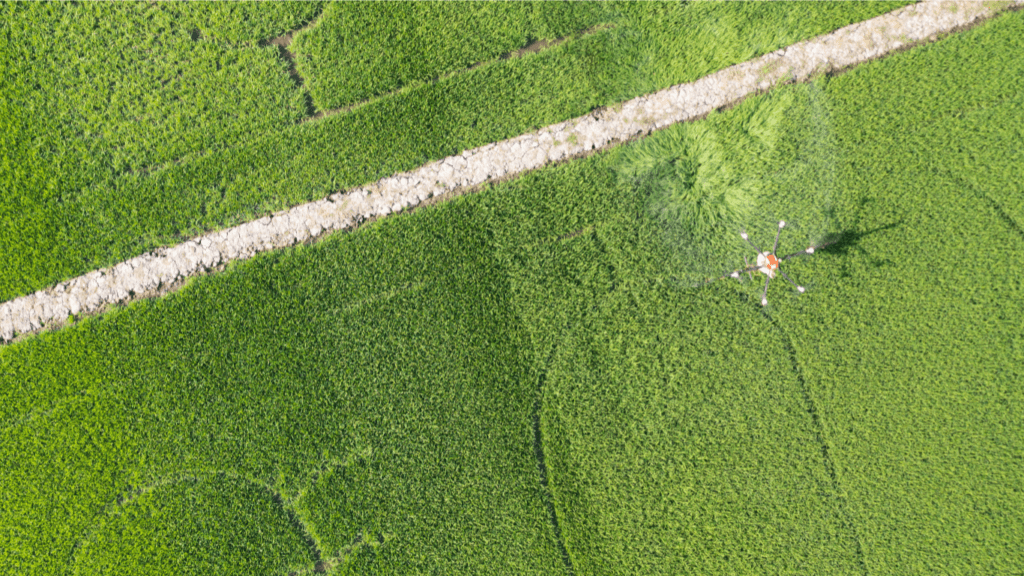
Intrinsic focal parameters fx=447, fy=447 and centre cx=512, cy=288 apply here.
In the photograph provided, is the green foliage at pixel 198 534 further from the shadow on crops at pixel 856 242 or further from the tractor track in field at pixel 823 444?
the shadow on crops at pixel 856 242

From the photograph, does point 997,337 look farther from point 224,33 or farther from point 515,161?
Answer: point 224,33

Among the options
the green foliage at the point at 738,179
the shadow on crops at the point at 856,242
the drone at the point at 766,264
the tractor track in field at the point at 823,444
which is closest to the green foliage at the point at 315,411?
the green foliage at the point at 738,179

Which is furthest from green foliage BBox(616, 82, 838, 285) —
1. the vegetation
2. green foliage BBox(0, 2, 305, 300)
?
green foliage BBox(0, 2, 305, 300)

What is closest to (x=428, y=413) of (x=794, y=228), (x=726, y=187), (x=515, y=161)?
(x=515, y=161)

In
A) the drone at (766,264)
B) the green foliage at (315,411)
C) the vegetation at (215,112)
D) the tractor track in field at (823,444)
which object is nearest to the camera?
the drone at (766,264)

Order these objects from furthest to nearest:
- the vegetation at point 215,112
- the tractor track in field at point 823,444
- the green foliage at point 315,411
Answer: the vegetation at point 215,112, the green foliage at point 315,411, the tractor track in field at point 823,444
